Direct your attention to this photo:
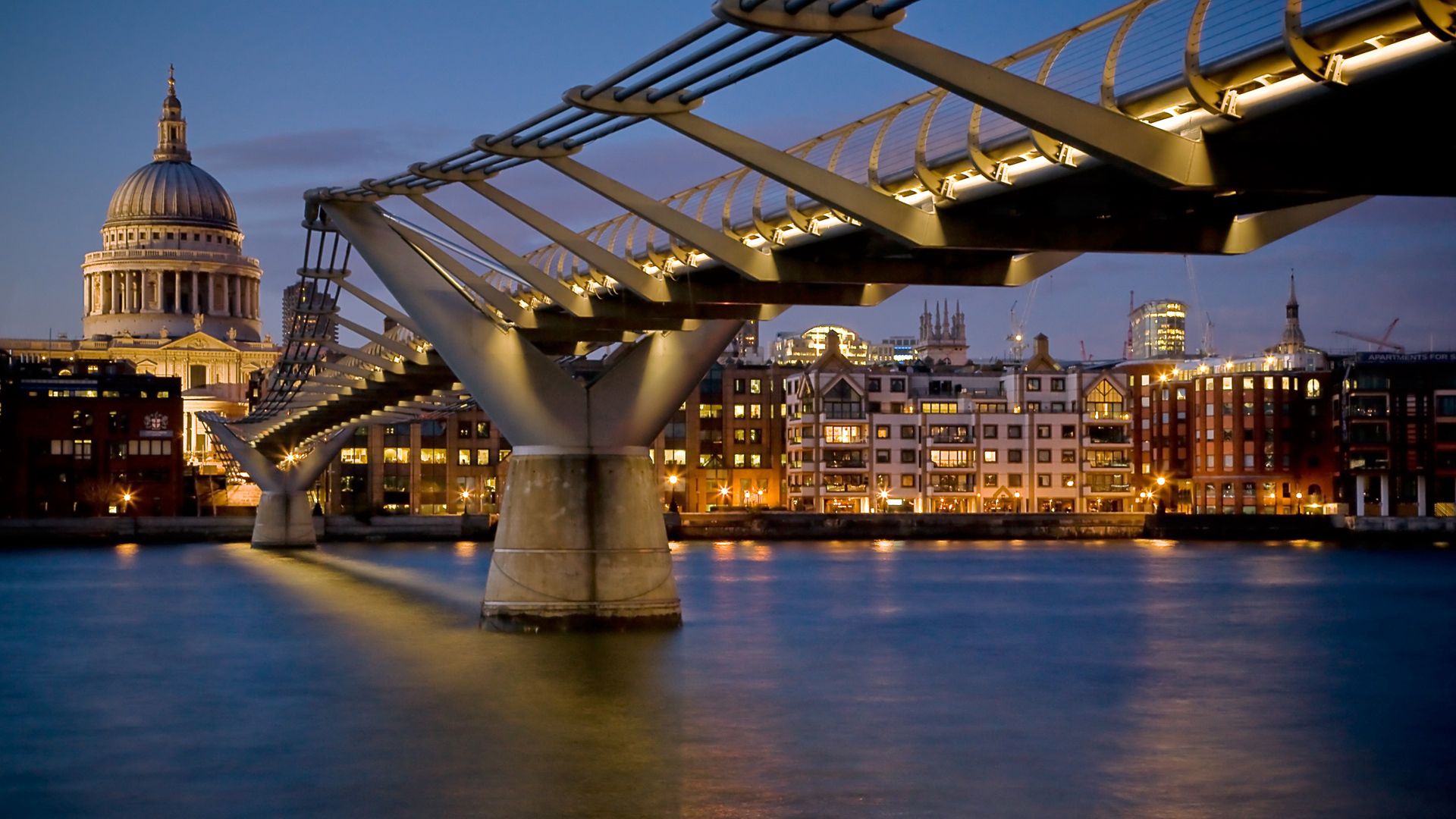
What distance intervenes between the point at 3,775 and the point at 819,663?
18.5 metres

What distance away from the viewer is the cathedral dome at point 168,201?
635ft

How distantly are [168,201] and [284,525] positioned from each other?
102 metres

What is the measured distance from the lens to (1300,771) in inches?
1054

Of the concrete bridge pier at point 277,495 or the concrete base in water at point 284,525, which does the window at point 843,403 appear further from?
the concrete base in water at point 284,525

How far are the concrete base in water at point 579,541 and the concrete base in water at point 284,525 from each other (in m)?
62.8

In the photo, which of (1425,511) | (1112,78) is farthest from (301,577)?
(1425,511)

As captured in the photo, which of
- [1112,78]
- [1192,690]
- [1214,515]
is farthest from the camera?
[1214,515]

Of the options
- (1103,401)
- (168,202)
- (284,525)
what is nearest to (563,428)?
(284,525)

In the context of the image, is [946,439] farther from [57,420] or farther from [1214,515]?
[57,420]

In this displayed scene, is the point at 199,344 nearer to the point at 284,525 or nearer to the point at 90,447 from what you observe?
the point at 90,447

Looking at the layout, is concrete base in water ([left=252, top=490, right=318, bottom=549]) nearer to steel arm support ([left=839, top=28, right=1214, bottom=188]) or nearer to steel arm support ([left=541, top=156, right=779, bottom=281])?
steel arm support ([left=541, top=156, right=779, bottom=281])

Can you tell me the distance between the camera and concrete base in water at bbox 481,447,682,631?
129ft

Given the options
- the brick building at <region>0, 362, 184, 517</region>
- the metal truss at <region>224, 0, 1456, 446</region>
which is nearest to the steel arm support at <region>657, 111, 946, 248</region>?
the metal truss at <region>224, 0, 1456, 446</region>

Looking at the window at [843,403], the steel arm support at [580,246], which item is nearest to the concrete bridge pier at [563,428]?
the steel arm support at [580,246]
